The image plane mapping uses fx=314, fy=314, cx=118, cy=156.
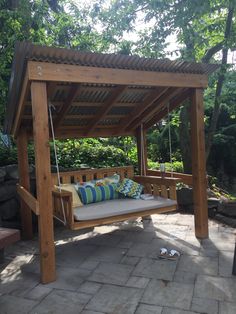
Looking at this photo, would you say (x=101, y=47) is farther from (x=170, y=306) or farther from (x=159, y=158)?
(x=170, y=306)

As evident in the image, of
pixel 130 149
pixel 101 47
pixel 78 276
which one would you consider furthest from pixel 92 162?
pixel 78 276

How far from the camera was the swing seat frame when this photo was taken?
327 centimetres

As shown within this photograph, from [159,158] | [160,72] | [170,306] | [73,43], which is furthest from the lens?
[159,158]

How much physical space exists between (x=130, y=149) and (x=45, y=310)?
5.21 meters

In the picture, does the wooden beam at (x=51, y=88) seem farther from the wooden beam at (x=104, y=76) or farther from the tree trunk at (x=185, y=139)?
the tree trunk at (x=185, y=139)

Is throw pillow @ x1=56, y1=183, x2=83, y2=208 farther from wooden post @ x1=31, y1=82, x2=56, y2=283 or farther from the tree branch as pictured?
the tree branch

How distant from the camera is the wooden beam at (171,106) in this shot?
3.95m

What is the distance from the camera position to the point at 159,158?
840 cm

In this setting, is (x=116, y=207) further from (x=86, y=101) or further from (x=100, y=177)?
(x=86, y=101)

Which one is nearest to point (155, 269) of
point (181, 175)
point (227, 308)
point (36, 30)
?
point (227, 308)

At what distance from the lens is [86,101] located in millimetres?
3824

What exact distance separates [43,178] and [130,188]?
1761 mm

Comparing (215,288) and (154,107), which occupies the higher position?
(154,107)

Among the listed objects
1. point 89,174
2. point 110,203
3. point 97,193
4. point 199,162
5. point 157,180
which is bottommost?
point 110,203
